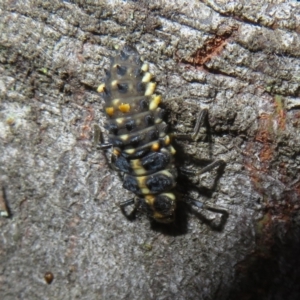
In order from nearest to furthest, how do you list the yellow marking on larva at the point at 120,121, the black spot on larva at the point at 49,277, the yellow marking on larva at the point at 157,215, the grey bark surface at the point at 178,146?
the grey bark surface at the point at 178,146, the yellow marking on larva at the point at 120,121, the yellow marking on larva at the point at 157,215, the black spot on larva at the point at 49,277

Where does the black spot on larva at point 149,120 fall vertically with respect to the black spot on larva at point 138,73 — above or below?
below

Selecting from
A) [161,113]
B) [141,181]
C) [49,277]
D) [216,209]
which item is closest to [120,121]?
[161,113]

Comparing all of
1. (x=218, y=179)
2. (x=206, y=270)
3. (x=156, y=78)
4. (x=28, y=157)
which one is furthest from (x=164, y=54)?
(x=206, y=270)

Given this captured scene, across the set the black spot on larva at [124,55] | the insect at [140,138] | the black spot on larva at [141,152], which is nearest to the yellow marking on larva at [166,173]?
the insect at [140,138]

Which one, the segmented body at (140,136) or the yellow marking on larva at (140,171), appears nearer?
the segmented body at (140,136)

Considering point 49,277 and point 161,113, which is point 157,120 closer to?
point 161,113

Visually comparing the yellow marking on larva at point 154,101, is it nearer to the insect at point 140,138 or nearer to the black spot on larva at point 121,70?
the insect at point 140,138

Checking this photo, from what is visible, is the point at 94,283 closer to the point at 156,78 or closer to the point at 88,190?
the point at 88,190

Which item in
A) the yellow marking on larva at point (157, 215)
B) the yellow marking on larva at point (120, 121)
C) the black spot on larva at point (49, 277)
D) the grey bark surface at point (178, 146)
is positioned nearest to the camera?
the grey bark surface at point (178, 146)
